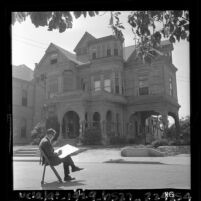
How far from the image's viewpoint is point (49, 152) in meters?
4.52

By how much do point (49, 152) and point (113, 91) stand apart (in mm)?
5642

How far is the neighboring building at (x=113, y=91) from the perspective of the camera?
5090 mm

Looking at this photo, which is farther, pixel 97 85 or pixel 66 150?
pixel 97 85

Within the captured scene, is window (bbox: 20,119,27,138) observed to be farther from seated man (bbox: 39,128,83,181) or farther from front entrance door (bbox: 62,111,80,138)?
front entrance door (bbox: 62,111,80,138)

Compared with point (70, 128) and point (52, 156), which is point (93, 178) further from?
point (70, 128)

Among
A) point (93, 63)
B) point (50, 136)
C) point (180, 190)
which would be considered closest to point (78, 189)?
point (180, 190)

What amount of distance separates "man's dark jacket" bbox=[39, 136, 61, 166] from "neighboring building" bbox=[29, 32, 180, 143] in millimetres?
565

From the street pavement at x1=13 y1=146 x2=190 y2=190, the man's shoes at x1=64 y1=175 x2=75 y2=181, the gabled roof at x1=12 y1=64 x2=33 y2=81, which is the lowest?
the man's shoes at x1=64 y1=175 x2=75 y2=181

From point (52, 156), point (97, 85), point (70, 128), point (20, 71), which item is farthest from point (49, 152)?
point (97, 85)

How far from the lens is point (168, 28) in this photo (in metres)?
4.39

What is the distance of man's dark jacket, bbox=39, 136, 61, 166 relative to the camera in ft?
14.6

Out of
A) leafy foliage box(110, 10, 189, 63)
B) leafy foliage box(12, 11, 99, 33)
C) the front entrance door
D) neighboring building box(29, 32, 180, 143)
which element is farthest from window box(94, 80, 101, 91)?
leafy foliage box(12, 11, 99, 33)

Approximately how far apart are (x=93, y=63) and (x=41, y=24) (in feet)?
23.6

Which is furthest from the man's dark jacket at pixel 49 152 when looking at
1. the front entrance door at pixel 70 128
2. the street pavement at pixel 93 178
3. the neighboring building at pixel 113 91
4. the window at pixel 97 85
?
the window at pixel 97 85
